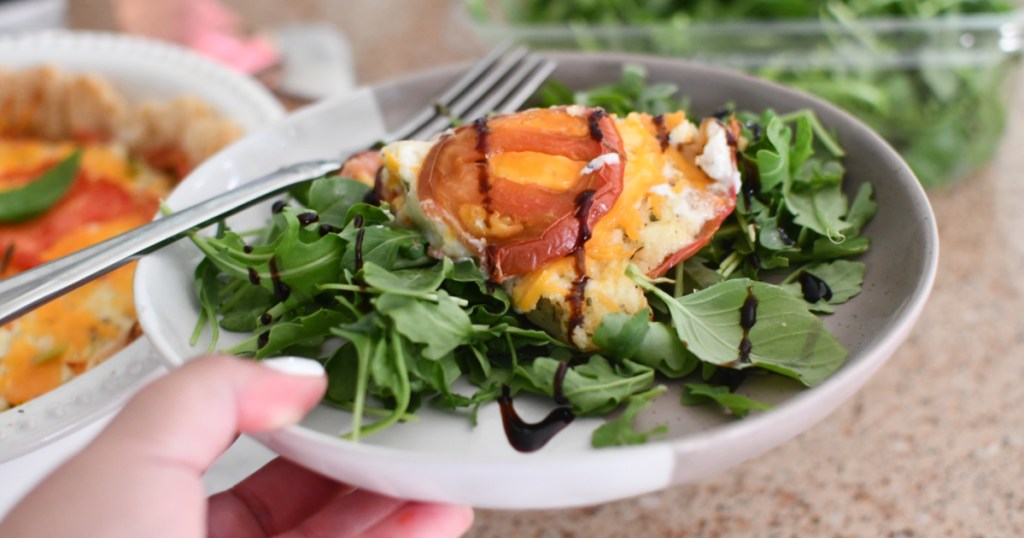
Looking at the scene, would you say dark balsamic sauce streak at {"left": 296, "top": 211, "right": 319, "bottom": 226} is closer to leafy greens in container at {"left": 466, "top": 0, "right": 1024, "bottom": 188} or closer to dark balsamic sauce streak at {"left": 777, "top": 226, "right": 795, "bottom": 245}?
dark balsamic sauce streak at {"left": 777, "top": 226, "right": 795, "bottom": 245}

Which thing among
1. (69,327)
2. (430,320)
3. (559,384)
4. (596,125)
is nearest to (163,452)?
(430,320)

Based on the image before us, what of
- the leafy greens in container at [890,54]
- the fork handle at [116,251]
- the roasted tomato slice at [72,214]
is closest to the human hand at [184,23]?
the roasted tomato slice at [72,214]

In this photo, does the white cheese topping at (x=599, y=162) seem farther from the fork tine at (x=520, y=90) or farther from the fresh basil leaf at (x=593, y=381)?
the fork tine at (x=520, y=90)

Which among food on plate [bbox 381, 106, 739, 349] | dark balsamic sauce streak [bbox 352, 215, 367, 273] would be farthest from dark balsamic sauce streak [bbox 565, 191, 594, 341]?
dark balsamic sauce streak [bbox 352, 215, 367, 273]

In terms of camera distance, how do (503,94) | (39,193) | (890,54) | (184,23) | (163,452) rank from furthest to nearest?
(184,23), (890,54), (39,193), (503,94), (163,452)

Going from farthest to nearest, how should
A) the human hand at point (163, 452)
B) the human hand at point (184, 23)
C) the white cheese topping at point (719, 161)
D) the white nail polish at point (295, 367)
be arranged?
the human hand at point (184, 23)
the white cheese topping at point (719, 161)
the white nail polish at point (295, 367)
the human hand at point (163, 452)

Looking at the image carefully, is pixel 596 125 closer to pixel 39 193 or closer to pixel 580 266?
pixel 580 266

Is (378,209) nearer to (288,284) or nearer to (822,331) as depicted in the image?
(288,284)
